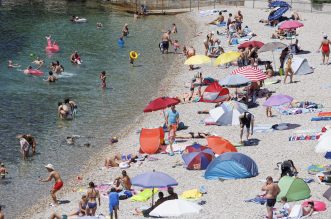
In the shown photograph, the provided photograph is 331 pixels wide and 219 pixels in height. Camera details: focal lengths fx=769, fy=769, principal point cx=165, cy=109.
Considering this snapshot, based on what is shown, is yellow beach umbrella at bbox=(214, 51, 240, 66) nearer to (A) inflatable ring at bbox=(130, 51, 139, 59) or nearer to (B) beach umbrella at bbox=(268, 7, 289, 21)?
(A) inflatable ring at bbox=(130, 51, 139, 59)

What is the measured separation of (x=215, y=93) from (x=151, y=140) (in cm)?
709

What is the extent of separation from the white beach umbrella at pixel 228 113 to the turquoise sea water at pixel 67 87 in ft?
17.8

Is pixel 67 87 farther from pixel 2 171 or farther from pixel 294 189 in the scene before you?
pixel 294 189

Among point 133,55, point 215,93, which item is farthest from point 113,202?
point 133,55

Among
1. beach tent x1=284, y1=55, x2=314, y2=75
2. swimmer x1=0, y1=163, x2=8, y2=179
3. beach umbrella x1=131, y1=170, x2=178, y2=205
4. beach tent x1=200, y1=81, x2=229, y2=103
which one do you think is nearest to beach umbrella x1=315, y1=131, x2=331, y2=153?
beach umbrella x1=131, y1=170, x2=178, y2=205

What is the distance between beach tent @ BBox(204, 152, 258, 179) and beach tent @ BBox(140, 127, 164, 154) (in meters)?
4.89

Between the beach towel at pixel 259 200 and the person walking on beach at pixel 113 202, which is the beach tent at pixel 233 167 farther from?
the person walking on beach at pixel 113 202

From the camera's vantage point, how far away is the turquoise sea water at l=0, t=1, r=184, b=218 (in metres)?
32.0

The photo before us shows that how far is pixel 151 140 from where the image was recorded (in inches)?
1244

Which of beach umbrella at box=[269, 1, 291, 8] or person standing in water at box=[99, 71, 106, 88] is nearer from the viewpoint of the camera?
person standing in water at box=[99, 71, 106, 88]

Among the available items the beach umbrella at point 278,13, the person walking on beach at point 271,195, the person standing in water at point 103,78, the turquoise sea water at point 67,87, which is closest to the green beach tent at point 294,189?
the person walking on beach at point 271,195

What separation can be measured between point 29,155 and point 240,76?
1031cm

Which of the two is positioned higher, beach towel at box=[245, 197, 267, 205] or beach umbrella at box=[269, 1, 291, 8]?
beach umbrella at box=[269, 1, 291, 8]

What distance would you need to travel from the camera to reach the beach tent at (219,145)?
95.3 ft
